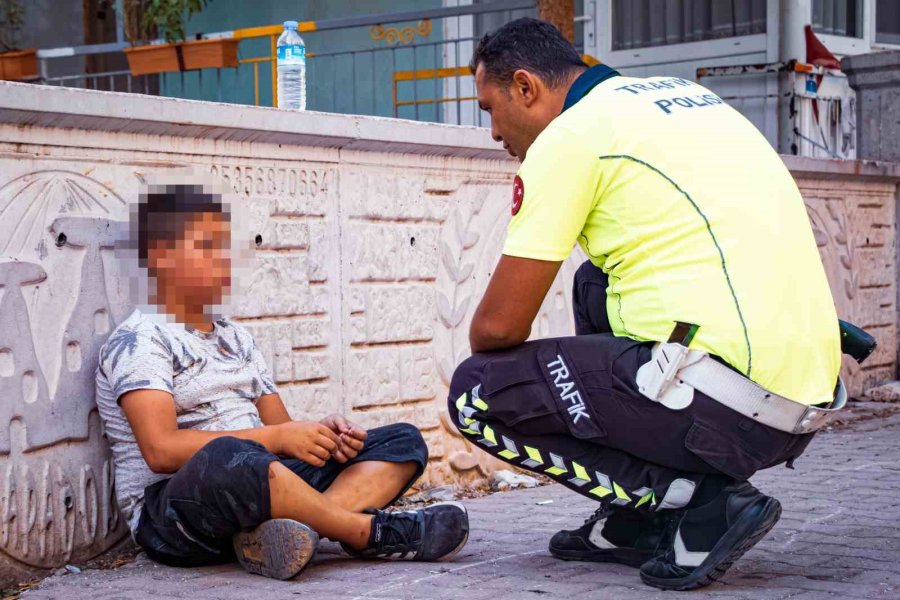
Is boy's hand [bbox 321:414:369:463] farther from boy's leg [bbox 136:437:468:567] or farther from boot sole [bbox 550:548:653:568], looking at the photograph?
boot sole [bbox 550:548:653:568]

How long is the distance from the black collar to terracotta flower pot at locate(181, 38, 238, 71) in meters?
6.42

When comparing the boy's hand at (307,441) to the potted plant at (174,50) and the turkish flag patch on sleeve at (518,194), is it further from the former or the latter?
the potted plant at (174,50)

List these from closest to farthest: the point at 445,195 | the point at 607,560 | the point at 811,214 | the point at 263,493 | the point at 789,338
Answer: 1. the point at 789,338
2. the point at 263,493
3. the point at 607,560
4. the point at 445,195
5. the point at 811,214

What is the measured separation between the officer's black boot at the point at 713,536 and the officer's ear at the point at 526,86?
1085 millimetres

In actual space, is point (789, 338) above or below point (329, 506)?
above

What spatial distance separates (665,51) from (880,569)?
7391 mm

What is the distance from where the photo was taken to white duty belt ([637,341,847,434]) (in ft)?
10.1

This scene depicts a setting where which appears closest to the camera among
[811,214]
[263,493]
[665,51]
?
[263,493]

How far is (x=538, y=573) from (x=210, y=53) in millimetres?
6769

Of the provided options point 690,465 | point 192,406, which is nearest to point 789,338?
point 690,465

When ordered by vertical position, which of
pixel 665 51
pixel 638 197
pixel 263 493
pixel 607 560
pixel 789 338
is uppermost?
pixel 665 51

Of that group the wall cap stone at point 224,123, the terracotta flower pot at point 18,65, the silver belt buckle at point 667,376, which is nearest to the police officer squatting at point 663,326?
the silver belt buckle at point 667,376

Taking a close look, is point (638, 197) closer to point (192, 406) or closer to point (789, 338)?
point (789, 338)

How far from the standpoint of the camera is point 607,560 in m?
3.58
